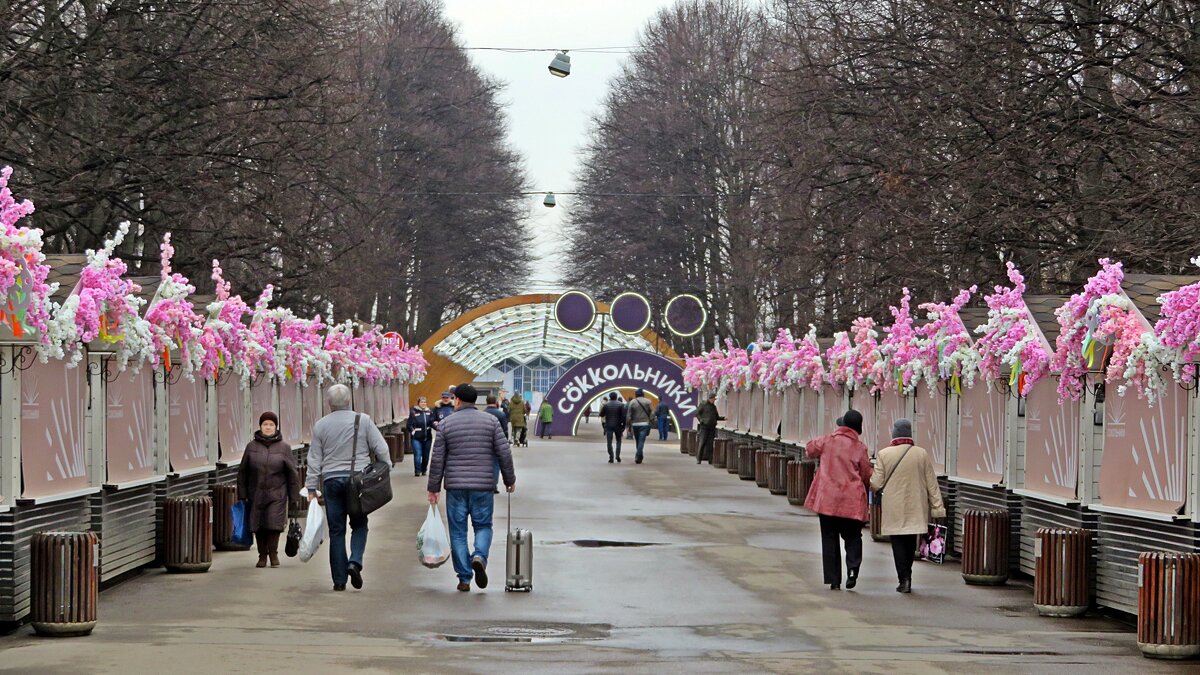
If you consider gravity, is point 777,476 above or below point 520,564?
below

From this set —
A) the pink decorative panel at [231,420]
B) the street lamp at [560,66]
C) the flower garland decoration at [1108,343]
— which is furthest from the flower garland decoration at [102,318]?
the street lamp at [560,66]

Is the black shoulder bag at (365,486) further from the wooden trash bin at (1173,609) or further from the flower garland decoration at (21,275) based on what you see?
the wooden trash bin at (1173,609)

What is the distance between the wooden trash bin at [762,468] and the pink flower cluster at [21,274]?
21.6 meters

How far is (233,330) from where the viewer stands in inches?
805

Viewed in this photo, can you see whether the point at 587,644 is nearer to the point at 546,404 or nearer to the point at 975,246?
the point at 975,246

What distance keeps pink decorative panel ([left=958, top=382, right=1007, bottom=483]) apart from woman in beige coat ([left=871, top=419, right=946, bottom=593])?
232cm

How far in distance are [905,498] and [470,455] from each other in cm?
372

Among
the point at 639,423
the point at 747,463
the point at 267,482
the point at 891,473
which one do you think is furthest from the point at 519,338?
the point at 891,473

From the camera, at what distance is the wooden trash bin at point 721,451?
43.4 metres

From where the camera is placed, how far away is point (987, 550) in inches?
680

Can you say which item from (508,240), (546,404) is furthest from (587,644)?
(508,240)

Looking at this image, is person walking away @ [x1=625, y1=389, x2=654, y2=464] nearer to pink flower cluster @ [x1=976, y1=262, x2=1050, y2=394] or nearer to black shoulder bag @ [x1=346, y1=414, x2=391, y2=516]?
pink flower cluster @ [x1=976, y1=262, x2=1050, y2=394]

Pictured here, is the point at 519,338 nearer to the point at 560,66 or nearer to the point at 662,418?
the point at 662,418

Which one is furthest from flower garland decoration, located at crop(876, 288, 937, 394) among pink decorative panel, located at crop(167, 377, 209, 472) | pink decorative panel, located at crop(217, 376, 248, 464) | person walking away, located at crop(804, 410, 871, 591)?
pink decorative panel, located at crop(167, 377, 209, 472)
